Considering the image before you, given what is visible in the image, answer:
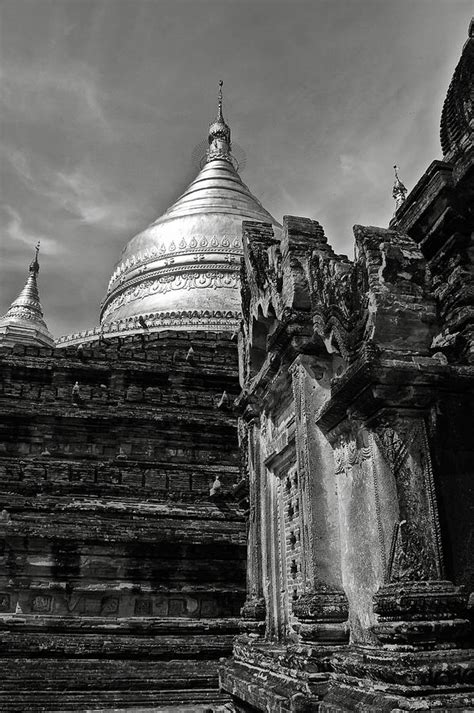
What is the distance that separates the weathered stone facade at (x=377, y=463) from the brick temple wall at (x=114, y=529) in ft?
12.7

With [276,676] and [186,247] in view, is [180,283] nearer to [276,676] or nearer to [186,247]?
[186,247]

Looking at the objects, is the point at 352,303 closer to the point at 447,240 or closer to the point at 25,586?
the point at 447,240

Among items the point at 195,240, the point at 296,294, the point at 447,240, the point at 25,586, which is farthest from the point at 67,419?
the point at 195,240

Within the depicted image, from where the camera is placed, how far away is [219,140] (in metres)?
44.7

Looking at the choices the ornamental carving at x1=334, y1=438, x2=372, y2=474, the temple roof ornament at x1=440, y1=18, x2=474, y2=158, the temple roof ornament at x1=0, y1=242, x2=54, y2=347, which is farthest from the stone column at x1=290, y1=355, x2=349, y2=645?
the temple roof ornament at x1=0, y1=242, x2=54, y2=347

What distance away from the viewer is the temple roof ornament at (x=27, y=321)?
36.7 meters

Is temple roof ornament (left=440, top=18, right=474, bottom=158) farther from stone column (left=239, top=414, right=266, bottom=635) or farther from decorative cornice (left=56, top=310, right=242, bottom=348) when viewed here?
decorative cornice (left=56, top=310, right=242, bottom=348)

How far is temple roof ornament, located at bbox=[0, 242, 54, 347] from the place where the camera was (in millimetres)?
36656

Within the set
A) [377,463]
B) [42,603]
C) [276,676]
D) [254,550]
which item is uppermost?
[377,463]

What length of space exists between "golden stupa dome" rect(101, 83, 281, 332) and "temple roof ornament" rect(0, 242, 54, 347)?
17.2ft

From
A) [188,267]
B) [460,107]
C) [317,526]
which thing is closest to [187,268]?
[188,267]

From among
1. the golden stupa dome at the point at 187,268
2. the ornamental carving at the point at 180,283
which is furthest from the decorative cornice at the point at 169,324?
the ornamental carving at the point at 180,283

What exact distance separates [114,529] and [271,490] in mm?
5054

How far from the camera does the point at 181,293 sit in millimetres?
29531
